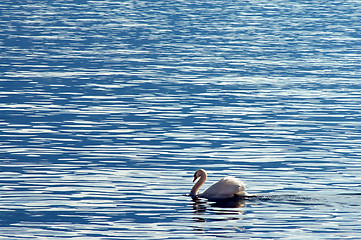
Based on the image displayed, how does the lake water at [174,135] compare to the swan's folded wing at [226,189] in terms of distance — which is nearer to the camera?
the lake water at [174,135]

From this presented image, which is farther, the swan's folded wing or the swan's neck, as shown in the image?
the swan's neck

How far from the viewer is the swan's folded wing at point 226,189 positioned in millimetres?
25875

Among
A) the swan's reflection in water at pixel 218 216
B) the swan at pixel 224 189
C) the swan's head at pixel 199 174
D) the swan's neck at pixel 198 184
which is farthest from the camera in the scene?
the swan's head at pixel 199 174

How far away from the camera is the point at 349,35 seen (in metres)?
88.2

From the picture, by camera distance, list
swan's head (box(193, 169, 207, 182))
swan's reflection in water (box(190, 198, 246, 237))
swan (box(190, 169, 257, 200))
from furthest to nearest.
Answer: swan's head (box(193, 169, 207, 182)) < swan (box(190, 169, 257, 200)) < swan's reflection in water (box(190, 198, 246, 237))

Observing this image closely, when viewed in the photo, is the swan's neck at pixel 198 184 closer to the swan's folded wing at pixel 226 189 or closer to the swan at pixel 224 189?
the swan at pixel 224 189

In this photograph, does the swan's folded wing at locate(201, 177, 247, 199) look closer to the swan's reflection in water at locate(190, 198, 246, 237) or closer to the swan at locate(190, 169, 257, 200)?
the swan at locate(190, 169, 257, 200)

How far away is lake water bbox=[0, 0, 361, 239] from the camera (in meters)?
23.6

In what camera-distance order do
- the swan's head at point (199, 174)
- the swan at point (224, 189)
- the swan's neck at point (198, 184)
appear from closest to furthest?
1. the swan at point (224, 189)
2. the swan's neck at point (198, 184)
3. the swan's head at point (199, 174)

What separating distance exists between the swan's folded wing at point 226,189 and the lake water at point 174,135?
1.37ft

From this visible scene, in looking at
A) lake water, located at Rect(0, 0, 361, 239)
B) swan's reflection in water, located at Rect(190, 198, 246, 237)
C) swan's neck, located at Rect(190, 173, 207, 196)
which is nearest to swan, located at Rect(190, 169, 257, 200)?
swan's neck, located at Rect(190, 173, 207, 196)

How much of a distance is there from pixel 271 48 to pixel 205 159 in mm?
43852

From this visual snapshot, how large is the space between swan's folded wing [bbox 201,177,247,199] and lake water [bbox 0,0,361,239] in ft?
1.37

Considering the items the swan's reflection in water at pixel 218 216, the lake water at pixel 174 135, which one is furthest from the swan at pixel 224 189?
the lake water at pixel 174 135
